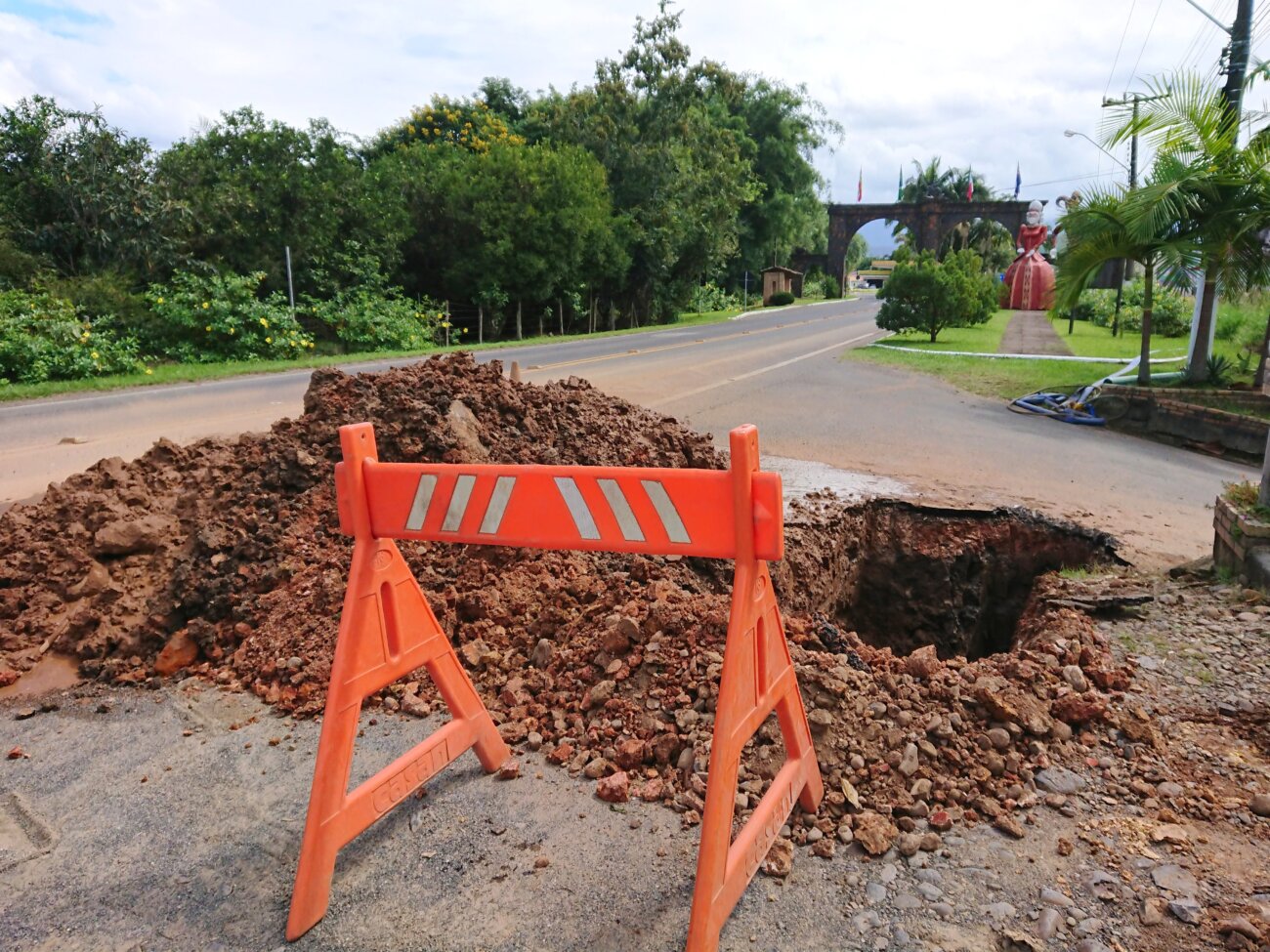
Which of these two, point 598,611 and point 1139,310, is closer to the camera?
point 598,611

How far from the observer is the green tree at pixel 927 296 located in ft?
81.3

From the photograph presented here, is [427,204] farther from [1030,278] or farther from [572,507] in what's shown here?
[1030,278]

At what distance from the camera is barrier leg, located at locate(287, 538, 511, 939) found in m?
2.44

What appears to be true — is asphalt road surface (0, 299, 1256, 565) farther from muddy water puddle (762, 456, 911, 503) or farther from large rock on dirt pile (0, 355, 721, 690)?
large rock on dirt pile (0, 355, 721, 690)

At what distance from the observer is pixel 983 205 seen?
66.5 metres

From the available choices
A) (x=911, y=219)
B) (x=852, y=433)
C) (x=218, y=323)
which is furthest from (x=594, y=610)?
(x=911, y=219)

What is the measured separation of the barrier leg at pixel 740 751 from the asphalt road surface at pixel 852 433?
4502 mm

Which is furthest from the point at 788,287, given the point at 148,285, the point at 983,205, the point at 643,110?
the point at 148,285

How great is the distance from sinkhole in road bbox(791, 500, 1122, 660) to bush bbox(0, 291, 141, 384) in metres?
14.0

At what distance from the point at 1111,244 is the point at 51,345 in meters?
17.5

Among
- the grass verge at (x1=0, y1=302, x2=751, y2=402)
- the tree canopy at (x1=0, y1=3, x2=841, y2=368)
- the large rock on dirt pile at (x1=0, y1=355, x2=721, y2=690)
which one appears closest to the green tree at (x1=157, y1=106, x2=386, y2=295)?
the tree canopy at (x1=0, y1=3, x2=841, y2=368)

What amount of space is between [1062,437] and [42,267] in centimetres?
1930

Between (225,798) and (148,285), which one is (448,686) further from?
(148,285)

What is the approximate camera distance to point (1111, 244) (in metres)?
12.8
